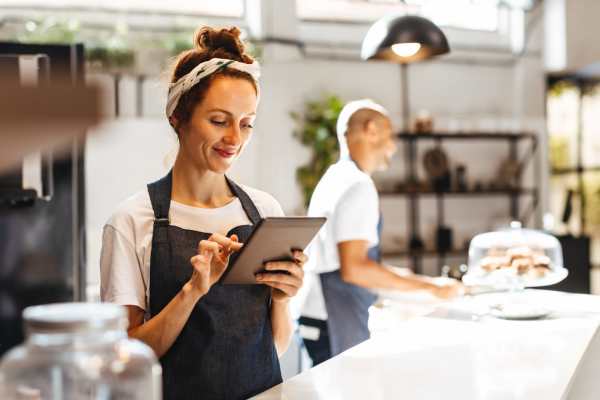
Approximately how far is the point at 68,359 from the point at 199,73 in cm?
99

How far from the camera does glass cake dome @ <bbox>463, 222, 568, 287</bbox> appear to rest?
107 inches

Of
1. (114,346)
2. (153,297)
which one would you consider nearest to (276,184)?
(153,297)

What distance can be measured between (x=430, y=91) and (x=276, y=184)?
1934 millimetres

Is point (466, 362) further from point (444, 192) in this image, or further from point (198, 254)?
point (444, 192)

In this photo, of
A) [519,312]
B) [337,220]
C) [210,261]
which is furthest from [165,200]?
[519,312]

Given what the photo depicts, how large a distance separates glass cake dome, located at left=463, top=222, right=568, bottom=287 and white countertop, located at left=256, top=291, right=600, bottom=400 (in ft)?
0.45

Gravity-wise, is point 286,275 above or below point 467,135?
below

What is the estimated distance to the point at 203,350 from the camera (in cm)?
161

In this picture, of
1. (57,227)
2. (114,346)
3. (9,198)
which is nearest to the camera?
(114,346)

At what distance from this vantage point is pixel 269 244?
1.50m

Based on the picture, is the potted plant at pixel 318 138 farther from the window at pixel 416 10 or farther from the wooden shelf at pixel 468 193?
the window at pixel 416 10

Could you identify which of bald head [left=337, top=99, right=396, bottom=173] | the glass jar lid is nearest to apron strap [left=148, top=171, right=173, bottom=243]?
the glass jar lid

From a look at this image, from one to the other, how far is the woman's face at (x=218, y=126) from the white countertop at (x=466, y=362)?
564mm

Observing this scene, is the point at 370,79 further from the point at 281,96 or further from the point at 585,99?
the point at 585,99
